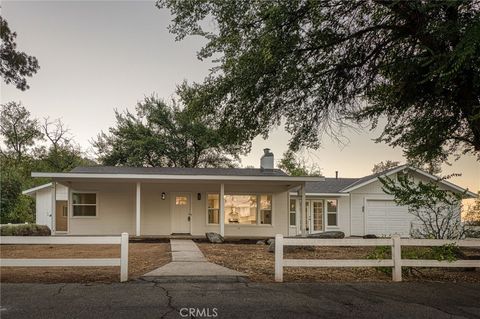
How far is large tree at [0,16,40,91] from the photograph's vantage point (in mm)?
15188

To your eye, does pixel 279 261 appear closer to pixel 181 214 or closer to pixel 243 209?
pixel 243 209

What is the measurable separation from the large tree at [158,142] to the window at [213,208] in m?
13.8

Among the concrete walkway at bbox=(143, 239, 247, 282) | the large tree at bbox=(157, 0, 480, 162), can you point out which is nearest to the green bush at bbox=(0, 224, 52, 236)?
the concrete walkway at bbox=(143, 239, 247, 282)

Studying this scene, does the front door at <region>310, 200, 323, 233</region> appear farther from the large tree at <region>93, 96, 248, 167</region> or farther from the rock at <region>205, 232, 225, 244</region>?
the large tree at <region>93, 96, 248, 167</region>

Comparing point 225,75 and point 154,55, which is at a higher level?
point 154,55

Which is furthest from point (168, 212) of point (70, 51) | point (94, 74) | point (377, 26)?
point (377, 26)

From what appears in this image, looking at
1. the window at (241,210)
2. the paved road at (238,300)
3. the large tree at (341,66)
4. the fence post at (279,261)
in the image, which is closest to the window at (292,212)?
the window at (241,210)

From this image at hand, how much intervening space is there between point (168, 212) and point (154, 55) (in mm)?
7396

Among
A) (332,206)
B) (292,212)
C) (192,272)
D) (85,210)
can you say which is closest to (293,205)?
(292,212)

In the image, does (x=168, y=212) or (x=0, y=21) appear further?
(x=168, y=212)

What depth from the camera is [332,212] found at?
24.7 m

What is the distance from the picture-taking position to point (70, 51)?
15.4m

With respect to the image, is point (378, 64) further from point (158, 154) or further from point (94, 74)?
point (158, 154)

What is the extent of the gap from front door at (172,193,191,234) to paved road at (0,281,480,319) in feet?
40.5
